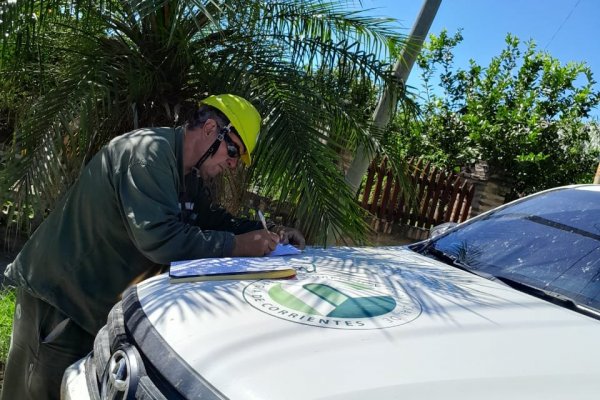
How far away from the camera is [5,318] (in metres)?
4.02

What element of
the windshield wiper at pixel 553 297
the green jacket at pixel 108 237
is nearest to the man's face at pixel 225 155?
the green jacket at pixel 108 237

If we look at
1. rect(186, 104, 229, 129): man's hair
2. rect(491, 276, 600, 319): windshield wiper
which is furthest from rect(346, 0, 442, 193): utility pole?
rect(491, 276, 600, 319): windshield wiper

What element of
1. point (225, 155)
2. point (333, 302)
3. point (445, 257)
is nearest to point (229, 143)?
point (225, 155)

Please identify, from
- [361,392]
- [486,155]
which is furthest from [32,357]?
[486,155]

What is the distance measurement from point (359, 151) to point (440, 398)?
3281mm

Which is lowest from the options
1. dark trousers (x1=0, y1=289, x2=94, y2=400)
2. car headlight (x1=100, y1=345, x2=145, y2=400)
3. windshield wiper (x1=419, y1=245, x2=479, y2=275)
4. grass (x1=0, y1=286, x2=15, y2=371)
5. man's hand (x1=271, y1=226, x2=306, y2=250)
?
grass (x1=0, y1=286, x2=15, y2=371)

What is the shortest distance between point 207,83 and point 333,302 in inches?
96.9

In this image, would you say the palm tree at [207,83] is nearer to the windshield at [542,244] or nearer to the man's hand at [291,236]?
the man's hand at [291,236]

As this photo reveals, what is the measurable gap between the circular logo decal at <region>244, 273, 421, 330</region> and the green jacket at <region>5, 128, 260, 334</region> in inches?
20.0

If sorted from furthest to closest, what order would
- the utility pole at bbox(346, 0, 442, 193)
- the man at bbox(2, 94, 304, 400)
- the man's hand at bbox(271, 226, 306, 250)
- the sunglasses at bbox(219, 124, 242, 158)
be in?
the utility pole at bbox(346, 0, 442, 193) → the man's hand at bbox(271, 226, 306, 250) → the sunglasses at bbox(219, 124, 242, 158) → the man at bbox(2, 94, 304, 400)

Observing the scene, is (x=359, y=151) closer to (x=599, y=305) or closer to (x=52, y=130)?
(x=52, y=130)

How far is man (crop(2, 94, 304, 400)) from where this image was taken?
7.20ft

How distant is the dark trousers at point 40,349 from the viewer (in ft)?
7.66

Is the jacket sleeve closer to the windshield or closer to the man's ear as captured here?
the man's ear
